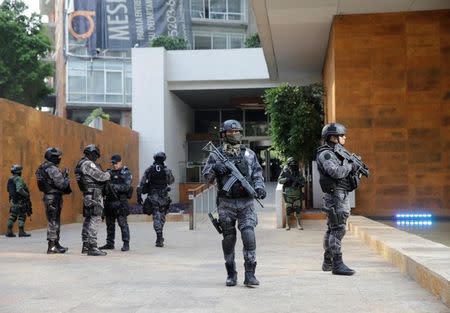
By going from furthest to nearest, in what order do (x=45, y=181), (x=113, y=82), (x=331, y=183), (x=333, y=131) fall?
(x=113, y=82) < (x=45, y=181) < (x=333, y=131) < (x=331, y=183)

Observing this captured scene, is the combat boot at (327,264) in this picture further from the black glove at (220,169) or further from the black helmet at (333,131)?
the black glove at (220,169)

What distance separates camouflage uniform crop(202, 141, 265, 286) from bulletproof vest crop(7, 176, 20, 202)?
716cm

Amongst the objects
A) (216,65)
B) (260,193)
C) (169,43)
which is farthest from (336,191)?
(169,43)

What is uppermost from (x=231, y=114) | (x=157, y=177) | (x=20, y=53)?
(x=20, y=53)

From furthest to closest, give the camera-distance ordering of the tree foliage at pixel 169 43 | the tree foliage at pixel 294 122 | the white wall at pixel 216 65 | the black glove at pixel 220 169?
the tree foliage at pixel 169 43
the white wall at pixel 216 65
the tree foliage at pixel 294 122
the black glove at pixel 220 169

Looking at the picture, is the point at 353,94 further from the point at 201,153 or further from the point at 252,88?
the point at 201,153

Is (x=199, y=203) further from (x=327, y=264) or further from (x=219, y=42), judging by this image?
(x=219, y=42)

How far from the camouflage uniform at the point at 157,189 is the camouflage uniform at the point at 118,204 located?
41cm

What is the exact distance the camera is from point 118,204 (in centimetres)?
962

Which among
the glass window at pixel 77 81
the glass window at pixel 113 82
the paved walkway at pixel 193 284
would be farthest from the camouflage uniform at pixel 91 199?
the glass window at pixel 113 82

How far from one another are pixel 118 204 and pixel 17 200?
11.7 ft

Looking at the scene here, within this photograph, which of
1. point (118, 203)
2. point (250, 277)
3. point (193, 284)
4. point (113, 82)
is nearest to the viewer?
point (250, 277)

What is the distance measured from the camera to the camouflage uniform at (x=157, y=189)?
1013 centimetres

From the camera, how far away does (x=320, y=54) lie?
62.0 ft
